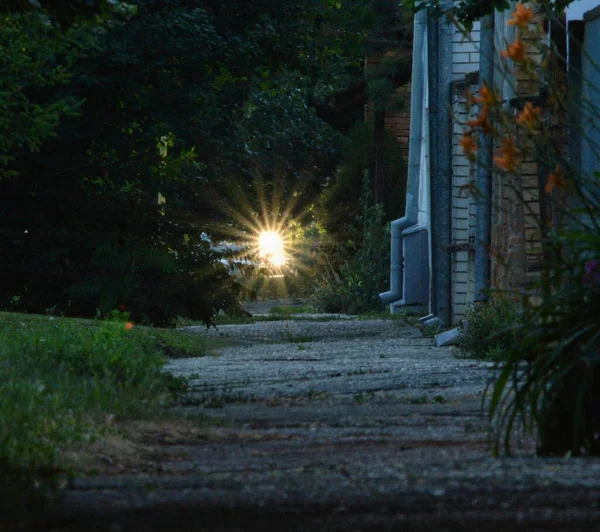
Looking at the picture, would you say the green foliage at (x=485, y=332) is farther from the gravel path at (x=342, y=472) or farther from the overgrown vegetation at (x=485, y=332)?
Answer: the gravel path at (x=342, y=472)

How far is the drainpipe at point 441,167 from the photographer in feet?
52.7

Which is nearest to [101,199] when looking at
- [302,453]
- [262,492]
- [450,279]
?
[450,279]

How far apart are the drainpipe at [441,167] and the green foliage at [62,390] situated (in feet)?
18.4

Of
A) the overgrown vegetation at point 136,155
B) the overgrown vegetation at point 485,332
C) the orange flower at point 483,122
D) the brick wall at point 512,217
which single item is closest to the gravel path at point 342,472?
the orange flower at point 483,122

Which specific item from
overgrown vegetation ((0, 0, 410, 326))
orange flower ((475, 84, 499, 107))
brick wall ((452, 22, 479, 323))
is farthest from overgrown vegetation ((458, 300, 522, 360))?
orange flower ((475, 84, 499, 107))

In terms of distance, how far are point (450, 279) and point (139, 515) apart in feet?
42.0

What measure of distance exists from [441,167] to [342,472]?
1191 centimetres

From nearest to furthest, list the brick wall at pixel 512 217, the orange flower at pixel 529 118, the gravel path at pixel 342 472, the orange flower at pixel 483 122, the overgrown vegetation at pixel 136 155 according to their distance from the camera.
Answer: the gravel path at pixel 342 472
the orange flower at pixel 483 122
the orange flower at pixel 529 118
the brick wall at pixel 512 217
the overgrown vegetation at pixel 136 155

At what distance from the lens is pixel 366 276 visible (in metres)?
24.3

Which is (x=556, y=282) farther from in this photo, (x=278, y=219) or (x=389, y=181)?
(x=278, y=219)

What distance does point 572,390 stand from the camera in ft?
15.7

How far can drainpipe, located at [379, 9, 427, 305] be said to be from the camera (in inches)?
777

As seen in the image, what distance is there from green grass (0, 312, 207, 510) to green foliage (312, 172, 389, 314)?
12.5 meters

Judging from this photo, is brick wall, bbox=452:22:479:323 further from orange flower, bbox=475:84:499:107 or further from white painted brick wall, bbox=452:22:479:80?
orange flower, bbox=475:84:499:107
